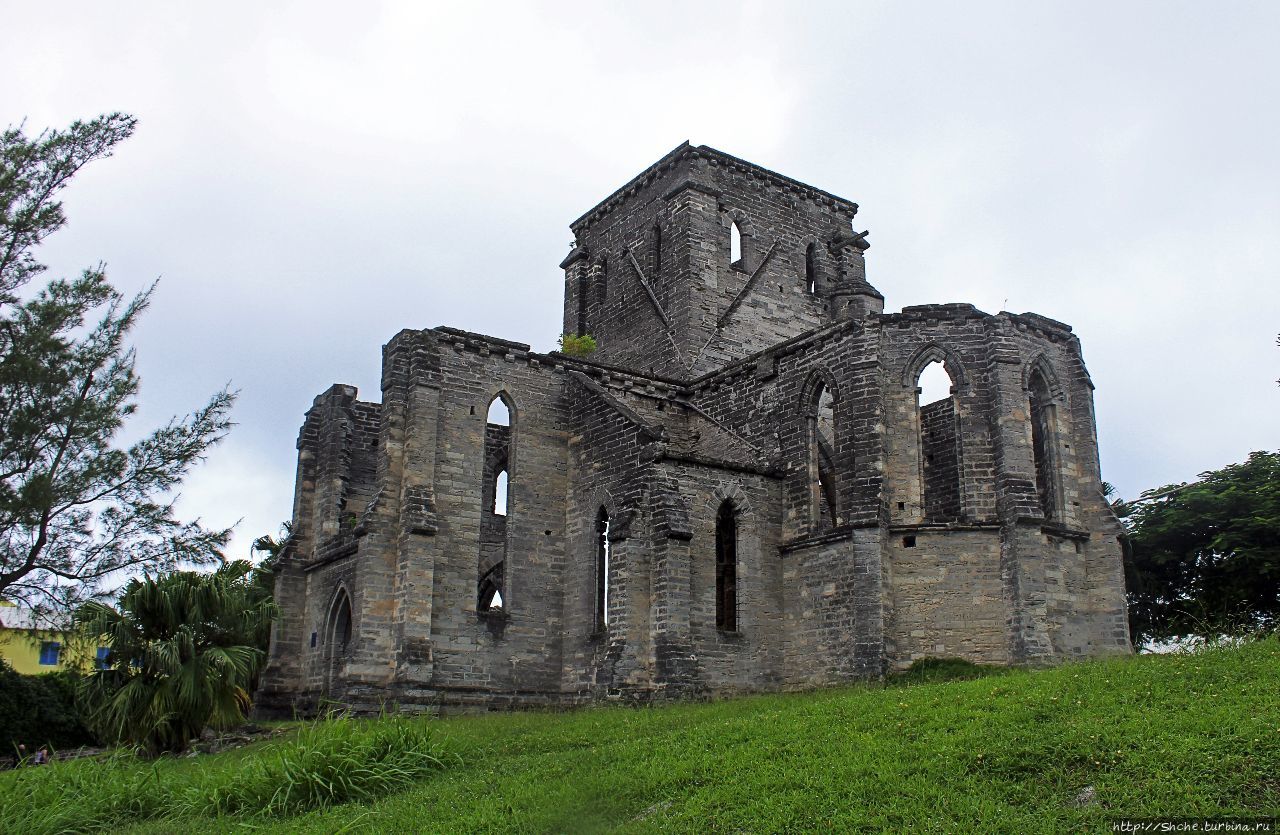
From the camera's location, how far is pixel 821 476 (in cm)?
2694

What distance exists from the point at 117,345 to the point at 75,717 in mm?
13763

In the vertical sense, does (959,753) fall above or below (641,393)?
below

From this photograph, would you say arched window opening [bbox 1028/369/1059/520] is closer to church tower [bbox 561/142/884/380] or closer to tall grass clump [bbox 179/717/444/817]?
church tower [bbox 561/142/884/380]

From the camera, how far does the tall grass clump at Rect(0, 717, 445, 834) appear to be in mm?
13891

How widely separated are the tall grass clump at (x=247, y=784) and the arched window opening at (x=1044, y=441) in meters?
13.9

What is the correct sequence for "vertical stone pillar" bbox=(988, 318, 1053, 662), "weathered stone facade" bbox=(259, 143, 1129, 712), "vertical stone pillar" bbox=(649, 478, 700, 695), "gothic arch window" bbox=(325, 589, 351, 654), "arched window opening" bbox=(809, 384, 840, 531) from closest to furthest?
"vertical stone pillar" bbox=(988, 318, 1053, 662) < "vertical stone pillar" bbox=(649, 478, 700, 695) < "weathered stone facade" bbox=(259, 143, 1129, 712) < "arched window opening" bbox=(809, 384, 840, 531) < "gothic arch window" bbox=(325, 589, 351, 654)

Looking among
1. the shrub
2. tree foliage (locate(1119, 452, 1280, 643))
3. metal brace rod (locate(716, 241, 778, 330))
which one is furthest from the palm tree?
tree foliage (locate(1119, 452, 1280, 643))

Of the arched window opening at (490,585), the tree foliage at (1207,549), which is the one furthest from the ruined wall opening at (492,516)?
the tree foliage at (1207,549)

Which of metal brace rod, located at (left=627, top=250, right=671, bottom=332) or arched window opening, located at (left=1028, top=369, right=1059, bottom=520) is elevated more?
metal brace rod, located at (left=627, top=250, right=671, bottom=332)

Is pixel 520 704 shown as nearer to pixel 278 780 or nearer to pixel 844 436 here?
pixel 844 436

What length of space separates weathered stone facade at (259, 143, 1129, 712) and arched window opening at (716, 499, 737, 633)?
5 centimetres

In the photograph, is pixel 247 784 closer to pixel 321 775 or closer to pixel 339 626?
pixel 321 775

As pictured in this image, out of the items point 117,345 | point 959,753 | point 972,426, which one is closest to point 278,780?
point 959,753

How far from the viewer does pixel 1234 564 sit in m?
27.2
